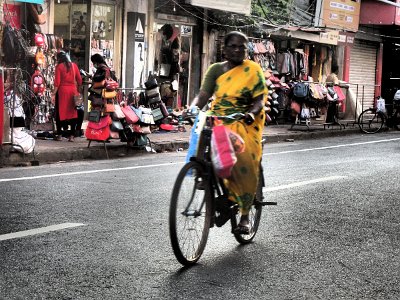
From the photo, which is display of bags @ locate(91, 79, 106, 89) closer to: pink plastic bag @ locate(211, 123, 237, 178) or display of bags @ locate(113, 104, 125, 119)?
display of bags @ locate(113, 104, 125, 119)

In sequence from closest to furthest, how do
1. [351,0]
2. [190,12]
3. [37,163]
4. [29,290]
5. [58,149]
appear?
[29,290], [37,163], [58,149], [190,12], [351,0]

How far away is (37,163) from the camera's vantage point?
522 inches

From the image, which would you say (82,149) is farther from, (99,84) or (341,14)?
(341,14)

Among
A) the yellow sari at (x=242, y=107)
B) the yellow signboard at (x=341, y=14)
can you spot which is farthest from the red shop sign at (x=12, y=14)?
the yellow signboard at (x=341, y=14)

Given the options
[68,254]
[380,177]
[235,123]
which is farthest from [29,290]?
[380,177]

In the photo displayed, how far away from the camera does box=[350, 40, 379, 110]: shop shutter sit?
32.6 m

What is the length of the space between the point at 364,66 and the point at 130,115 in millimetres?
20751

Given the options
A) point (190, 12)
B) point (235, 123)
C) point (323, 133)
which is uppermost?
point (190, 12)

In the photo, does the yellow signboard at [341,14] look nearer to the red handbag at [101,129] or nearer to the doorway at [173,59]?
the doorway at [173,59]

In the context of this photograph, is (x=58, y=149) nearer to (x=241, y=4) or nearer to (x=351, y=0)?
(x=241, y=4)

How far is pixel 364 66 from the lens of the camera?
3369 cm

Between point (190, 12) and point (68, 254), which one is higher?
point (190, 12)

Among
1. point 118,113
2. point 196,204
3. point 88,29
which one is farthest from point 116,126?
point 196,204

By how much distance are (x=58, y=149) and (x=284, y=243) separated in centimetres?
777
